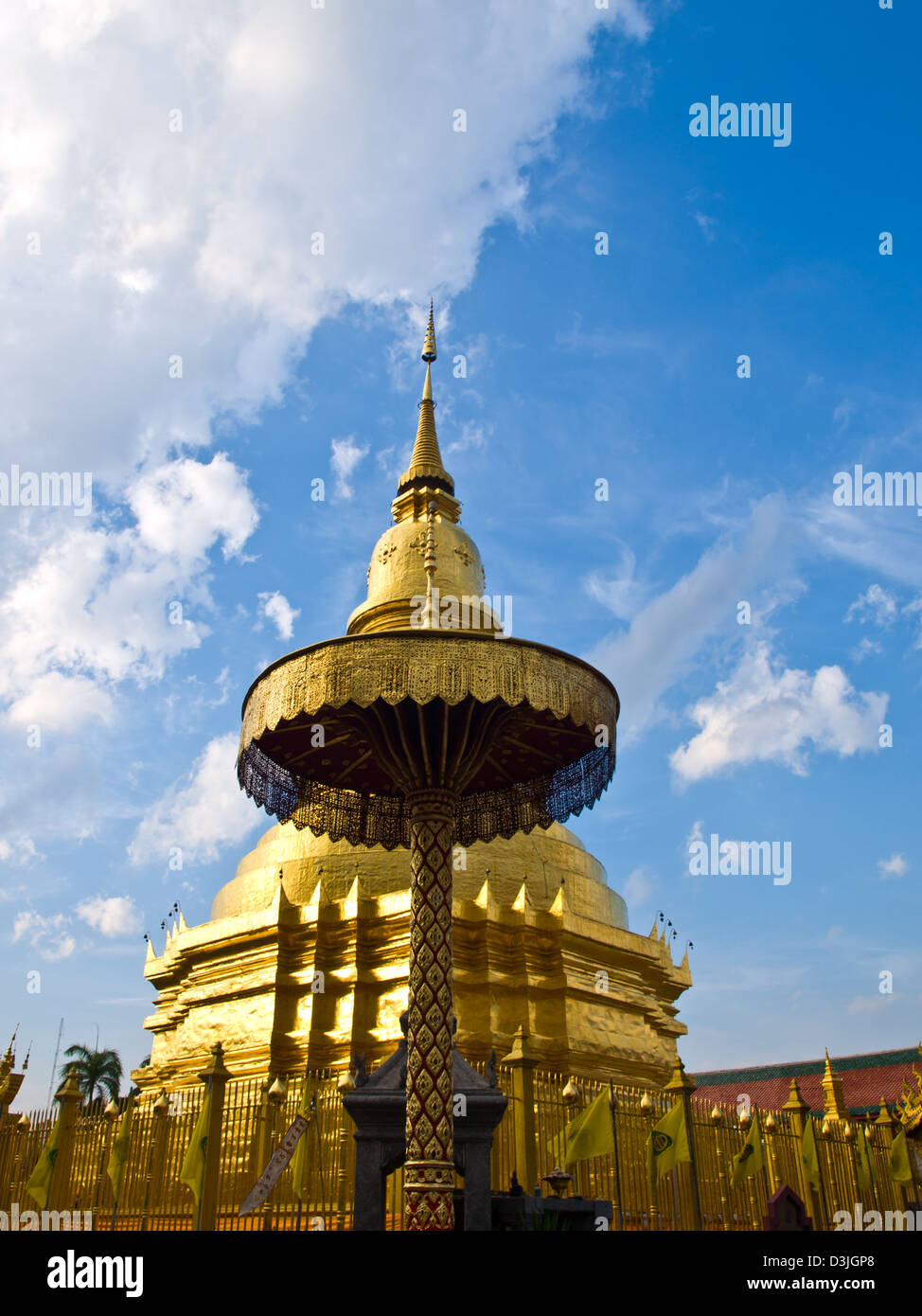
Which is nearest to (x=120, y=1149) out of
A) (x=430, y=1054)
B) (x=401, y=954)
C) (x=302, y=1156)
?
(x=302, y=1156)

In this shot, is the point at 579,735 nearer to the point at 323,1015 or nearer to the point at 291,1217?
the point at 291,1217

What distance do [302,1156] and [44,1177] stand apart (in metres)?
3.30

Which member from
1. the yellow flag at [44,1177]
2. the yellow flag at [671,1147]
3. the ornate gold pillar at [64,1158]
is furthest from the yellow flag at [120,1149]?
the yellow flag at [671,1147]

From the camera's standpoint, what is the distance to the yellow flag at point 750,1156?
515 inches

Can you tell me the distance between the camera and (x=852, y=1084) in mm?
33500

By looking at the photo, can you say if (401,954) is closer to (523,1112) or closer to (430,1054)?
(523,1112)

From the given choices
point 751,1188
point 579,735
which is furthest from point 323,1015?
point 579,735

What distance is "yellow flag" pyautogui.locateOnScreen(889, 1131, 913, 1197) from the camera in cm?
1768

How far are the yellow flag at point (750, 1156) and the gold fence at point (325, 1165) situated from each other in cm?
56

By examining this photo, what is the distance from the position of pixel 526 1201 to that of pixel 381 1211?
4.30 ft

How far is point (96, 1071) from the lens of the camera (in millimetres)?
40344

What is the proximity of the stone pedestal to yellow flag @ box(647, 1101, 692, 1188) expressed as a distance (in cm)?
311

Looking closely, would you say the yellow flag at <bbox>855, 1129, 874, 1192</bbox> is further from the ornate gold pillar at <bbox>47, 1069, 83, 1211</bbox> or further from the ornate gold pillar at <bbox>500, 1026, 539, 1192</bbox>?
the ornate gold pillar at <bbox>47, 1069, 83, 1211</bbox>
